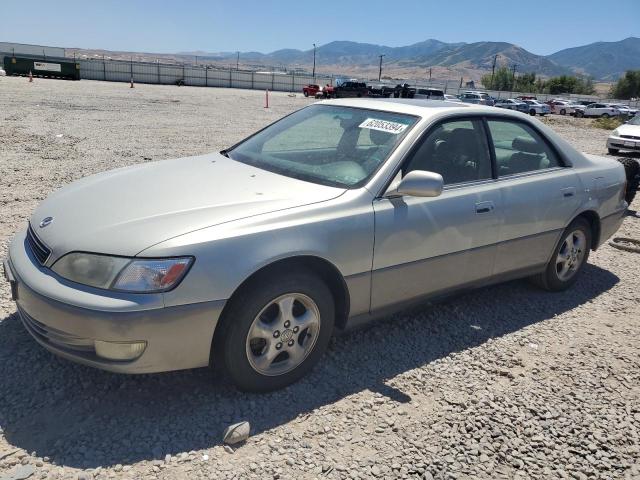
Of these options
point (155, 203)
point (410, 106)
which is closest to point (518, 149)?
point (410, 106)

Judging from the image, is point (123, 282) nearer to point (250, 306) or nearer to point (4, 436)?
point (250, 306)

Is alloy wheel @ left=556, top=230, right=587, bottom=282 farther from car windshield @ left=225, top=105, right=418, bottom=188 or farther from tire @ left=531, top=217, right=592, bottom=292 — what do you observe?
car windshield @ left=225, top=105, right=418, bottom=188

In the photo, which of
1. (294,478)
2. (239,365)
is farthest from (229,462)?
(239,365)

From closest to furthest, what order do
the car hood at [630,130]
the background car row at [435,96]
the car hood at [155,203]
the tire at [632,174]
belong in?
the car hood at [155,203], the tire at [632,174], the car hood at [630,130], the background car row at [435,96]

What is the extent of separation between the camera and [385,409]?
306cm

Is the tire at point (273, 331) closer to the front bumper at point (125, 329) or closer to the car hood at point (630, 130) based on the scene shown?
the front bumper at point (125, 329)

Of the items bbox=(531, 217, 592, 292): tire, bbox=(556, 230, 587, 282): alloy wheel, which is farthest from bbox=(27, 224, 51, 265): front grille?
bbox=(556, 230, 587, 282): alloy wheel

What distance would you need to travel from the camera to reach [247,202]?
3006 millimetres

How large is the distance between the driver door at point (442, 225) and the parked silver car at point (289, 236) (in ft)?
0.04

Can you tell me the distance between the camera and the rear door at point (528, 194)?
408 centimetres

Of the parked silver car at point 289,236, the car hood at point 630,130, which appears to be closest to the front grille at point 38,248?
the parked silver car at point 289,236

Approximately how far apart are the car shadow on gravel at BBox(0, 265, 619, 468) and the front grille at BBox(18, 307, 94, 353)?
0.38 meters

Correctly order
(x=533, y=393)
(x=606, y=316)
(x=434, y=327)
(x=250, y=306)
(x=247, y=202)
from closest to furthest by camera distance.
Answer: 1. (x=250, y=306)
2. (x=247, y=202)
3. (x=533, y=393)
4. (x=434, y=327)
5. (x=606, y=316)

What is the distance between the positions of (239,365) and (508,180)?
2.49m
